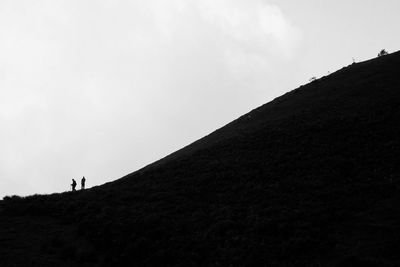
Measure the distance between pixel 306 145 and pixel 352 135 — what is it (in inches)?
139

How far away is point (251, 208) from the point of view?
26.3 m

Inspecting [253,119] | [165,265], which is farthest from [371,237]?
[253,119]

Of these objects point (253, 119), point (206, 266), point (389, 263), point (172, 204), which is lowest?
point (389, 263)

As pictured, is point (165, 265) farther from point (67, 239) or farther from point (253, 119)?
point (253, 119)

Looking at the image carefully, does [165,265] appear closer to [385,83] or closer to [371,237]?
[371,237]

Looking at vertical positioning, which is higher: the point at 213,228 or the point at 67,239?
the point at 67,239

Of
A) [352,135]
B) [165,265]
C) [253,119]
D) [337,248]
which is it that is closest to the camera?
[337,248]

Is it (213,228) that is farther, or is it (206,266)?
(213,228)

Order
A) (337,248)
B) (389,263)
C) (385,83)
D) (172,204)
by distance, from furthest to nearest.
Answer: (385,83) < (172,204) < (337,248) < (389,263)

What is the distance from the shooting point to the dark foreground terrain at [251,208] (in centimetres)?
2109

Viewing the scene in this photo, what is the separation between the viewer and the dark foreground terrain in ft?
69.2

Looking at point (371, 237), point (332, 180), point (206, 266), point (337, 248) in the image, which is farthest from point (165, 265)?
point (332, 180)

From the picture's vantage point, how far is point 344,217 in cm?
2288

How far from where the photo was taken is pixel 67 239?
27.3 metres
